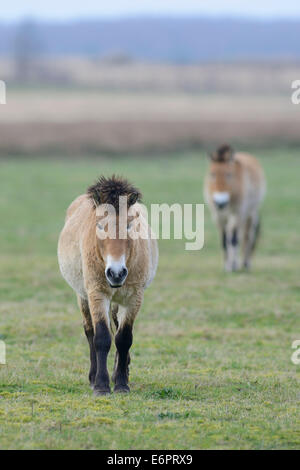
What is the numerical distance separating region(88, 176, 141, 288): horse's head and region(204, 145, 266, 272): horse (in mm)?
8364

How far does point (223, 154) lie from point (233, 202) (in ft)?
3.63

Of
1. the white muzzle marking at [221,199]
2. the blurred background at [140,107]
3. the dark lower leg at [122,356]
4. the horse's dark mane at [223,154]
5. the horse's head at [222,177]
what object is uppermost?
the blurred background at [140,107]

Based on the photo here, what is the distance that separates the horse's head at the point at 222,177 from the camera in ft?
49.7

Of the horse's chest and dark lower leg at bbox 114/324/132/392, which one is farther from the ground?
the horse's chest

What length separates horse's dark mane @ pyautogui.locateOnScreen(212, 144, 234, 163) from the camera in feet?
49.8

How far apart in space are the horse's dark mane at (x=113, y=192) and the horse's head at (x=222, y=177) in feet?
27.2

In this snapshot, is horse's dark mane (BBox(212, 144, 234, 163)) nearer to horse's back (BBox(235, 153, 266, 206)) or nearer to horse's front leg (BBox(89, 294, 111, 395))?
horse's back (BBox(235, 153, 266, 206))

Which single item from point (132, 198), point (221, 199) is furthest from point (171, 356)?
point (221, 199)

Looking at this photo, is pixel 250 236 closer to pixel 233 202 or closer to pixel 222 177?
pixel 233 202

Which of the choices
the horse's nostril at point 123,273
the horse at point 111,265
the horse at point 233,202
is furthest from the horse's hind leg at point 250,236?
the horse's nostril at point 123,273

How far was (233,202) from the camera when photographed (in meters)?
15.7

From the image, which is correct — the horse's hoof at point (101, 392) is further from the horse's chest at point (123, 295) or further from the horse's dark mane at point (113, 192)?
the horse's dark mane at point (113, 192)

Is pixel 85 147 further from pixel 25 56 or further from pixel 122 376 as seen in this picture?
→ pixel 25 56

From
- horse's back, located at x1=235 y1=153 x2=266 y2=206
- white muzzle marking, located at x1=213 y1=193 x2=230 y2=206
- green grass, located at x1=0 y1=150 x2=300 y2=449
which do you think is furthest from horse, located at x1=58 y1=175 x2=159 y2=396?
horse's back, located at x1=235 y1=153 x2=266 y2=206
